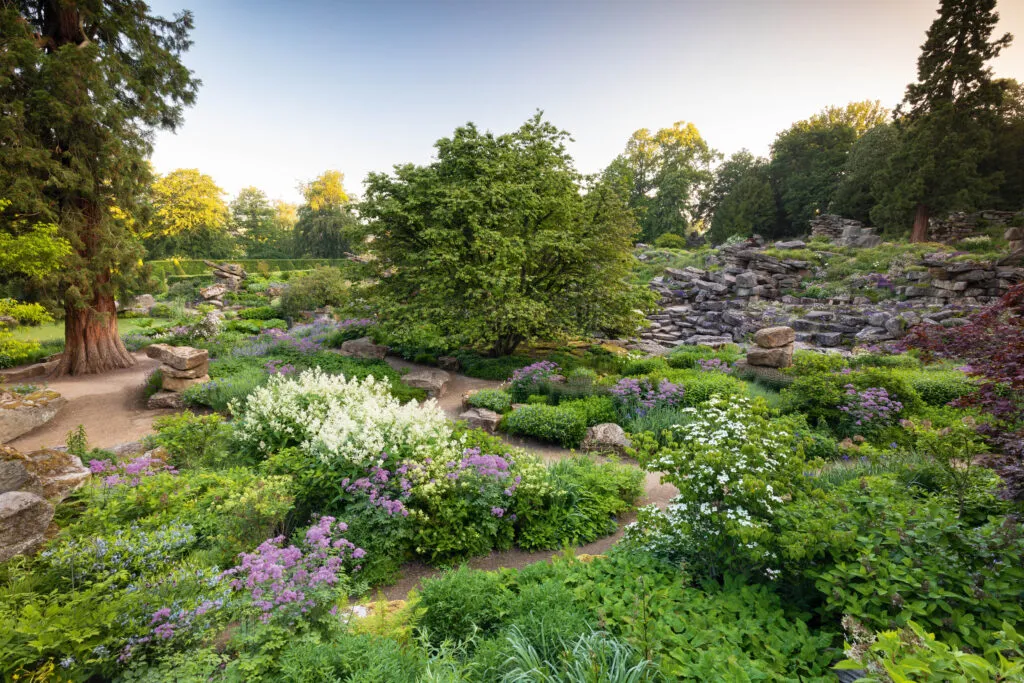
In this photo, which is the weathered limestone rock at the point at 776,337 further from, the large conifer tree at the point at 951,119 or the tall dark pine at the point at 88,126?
the large conifer tree at the point at 951,119

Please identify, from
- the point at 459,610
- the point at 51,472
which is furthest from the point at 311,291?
the point at 459,610

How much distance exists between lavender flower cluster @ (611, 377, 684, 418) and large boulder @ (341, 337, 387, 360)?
23.5 feet

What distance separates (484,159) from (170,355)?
830cm

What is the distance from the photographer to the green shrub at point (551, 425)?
6.86 metres

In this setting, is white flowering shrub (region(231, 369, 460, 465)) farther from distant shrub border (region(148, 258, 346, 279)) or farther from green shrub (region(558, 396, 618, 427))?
distant shrub border (region(148, 258, 346, 279))

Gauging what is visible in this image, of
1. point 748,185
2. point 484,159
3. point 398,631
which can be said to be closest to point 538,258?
point 484,159

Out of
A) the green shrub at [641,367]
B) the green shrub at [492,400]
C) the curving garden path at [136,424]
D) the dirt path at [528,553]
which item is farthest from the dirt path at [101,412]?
the green shrub at [641,367]

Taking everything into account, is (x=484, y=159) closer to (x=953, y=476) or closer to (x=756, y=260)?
(x=953, y=476)

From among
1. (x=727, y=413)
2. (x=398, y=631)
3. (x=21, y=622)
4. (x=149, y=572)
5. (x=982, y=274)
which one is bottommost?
(x=398, y=631)

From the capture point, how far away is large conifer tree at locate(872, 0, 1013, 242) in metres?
19.2

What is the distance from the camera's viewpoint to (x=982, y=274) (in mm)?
14258

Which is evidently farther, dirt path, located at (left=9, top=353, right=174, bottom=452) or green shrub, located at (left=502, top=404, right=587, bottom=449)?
dirt path, located at (left=9, top=353, right=174, bottom=452)

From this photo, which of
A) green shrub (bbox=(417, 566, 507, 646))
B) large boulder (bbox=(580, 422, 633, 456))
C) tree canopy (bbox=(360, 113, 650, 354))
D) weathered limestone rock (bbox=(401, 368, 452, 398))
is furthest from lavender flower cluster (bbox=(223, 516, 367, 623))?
tree canopy (bbox=(360, 113, 650, 354))

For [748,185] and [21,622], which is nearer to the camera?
[21,622]
